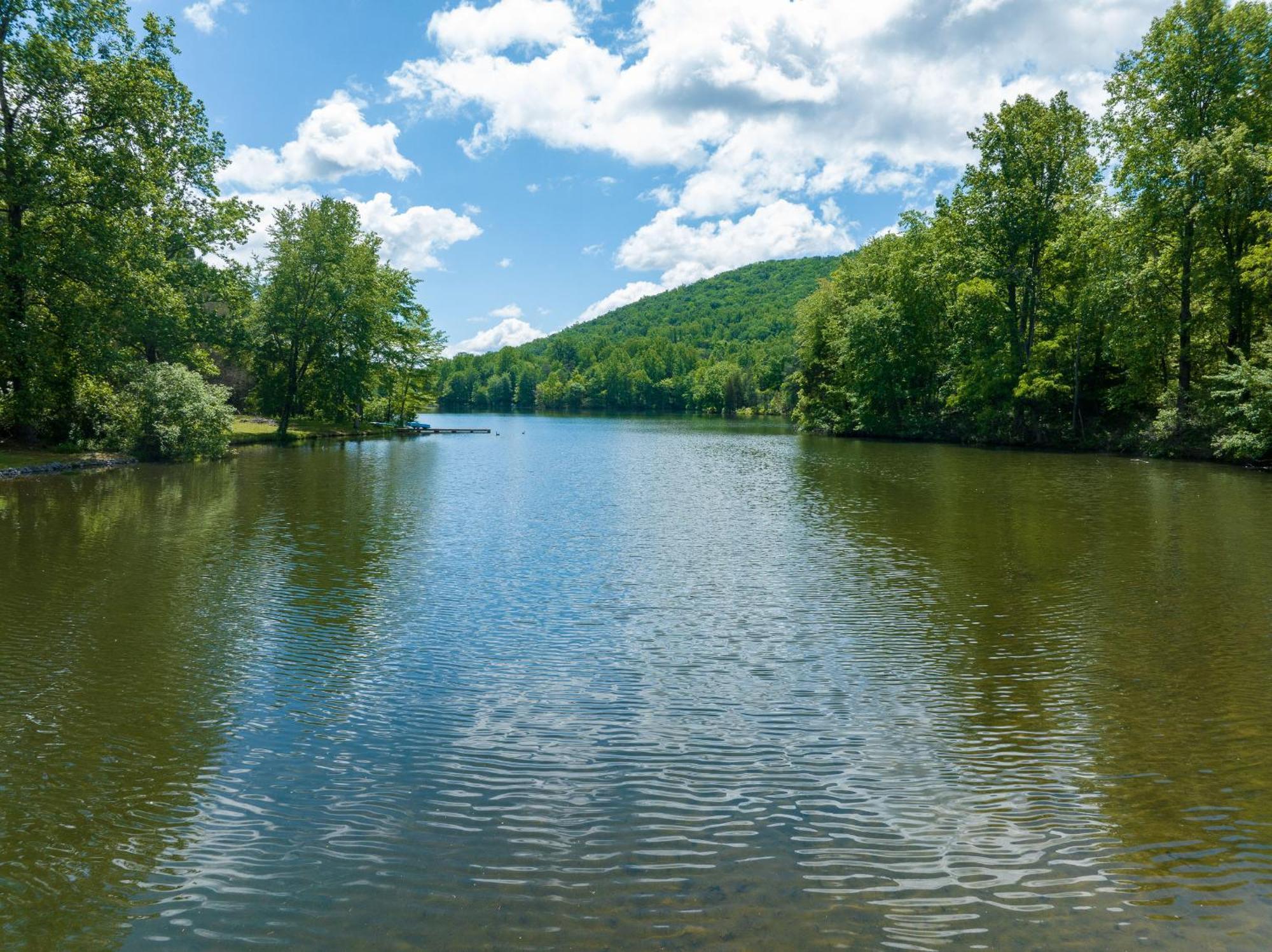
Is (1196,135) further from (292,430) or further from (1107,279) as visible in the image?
(292,430)

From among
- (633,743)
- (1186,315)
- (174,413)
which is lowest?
(633,743)

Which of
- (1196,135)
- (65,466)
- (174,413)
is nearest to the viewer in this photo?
(65,466)

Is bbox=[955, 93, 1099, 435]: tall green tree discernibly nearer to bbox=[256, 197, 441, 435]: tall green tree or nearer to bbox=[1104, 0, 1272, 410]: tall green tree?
bbox=[1104, 0, 1272, 410]: tall green tree

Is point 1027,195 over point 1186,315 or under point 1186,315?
over

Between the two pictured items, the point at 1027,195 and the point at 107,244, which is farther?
the point at 1027,195

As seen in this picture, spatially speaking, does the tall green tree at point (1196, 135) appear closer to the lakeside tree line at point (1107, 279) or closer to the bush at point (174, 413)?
the lakeside tree line at point (1107, 279)

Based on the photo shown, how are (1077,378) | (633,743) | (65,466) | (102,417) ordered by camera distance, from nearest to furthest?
1. (633,743)
2. (65,466)
3. (102,417)
4. (1077,378)

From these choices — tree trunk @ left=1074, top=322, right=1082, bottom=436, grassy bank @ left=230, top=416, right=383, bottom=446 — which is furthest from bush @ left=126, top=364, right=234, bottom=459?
tree trunk @ left=1074, top=322, right=1082, bottom=436

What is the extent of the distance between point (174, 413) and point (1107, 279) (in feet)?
145

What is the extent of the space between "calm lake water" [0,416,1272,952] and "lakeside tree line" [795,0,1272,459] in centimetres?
2557

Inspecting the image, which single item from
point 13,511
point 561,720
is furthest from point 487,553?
point 13,511

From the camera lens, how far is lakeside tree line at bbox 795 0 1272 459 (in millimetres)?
34312

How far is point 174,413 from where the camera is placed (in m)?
32.9

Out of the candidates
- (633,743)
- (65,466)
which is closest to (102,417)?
(65,466)
